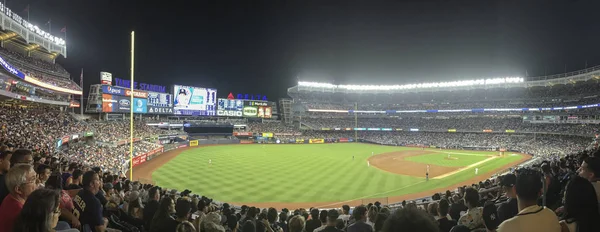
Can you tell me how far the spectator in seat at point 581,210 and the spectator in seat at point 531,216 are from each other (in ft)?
3.15

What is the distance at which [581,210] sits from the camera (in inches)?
132

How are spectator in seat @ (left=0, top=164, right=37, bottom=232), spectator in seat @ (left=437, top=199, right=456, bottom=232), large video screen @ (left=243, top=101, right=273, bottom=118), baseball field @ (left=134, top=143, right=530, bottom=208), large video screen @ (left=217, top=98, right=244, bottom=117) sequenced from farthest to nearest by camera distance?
large video screen @ (left=243, top=101, right=273, bottom=118) → large video screen @ (left=217, top=98, right=244, bottom=117) → baseball field @ (left=134, top=143, right=530, bottom=208) → spectator in seat @ (left=437, top=199, right=456, bottom=232) → spectator in seat @ (left=0, top=164, right=37, bottom=232)

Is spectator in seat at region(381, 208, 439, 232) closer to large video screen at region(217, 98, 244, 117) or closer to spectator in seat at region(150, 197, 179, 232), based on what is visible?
spectator in seat at region(150, 197, 179, 232)

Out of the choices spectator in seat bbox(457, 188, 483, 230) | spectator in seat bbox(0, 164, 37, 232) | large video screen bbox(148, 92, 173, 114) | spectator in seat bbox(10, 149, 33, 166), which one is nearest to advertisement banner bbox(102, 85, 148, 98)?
large video screen bbox(148, 92, 173, 114)

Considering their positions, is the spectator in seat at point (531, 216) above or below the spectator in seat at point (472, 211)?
above

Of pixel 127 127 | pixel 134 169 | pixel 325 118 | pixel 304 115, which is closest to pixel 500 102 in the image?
pixel 325 118

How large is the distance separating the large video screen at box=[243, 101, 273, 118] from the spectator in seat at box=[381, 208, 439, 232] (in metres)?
80.9

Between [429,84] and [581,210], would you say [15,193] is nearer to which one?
[581,210]

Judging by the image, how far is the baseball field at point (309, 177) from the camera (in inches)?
899

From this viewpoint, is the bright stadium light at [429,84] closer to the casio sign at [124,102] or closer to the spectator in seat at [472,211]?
the casio sign at [124,102]

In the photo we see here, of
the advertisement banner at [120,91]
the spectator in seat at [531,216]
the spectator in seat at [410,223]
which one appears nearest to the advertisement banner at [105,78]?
the advertisement banner at [120,91]

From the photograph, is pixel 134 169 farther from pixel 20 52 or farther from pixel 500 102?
pixel 500 102

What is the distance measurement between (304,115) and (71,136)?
64959 mm

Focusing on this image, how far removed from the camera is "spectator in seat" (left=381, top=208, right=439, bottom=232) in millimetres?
1669
